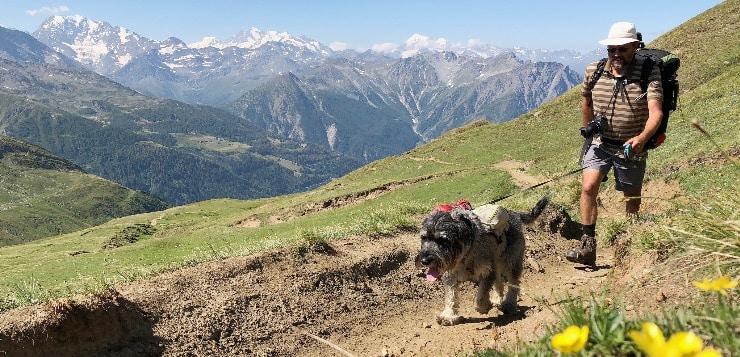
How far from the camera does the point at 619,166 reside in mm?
9039

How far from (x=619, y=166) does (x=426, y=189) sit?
2455cm

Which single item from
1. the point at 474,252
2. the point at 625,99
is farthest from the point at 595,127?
the point at 474,252

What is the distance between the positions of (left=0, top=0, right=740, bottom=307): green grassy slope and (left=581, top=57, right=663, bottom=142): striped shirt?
1.57 metres

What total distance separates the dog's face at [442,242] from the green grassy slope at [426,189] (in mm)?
2764

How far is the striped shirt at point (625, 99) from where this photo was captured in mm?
8216

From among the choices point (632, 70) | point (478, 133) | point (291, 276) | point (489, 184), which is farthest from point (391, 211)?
point (478, 133)

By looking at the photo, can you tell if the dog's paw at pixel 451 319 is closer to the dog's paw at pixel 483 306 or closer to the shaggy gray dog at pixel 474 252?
the shaggy gray dog at pixel 474 252

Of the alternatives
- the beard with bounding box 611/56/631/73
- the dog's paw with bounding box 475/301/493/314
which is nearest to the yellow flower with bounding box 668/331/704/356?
the dog's paw with bounding box 475/301/493/314

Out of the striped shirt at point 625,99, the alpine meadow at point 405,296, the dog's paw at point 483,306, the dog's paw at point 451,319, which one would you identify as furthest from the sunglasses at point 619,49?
the dog's paw at point 451,319

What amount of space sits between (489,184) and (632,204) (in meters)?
20.9

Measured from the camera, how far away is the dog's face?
6.88m

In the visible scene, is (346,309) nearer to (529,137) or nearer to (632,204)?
(632,204)

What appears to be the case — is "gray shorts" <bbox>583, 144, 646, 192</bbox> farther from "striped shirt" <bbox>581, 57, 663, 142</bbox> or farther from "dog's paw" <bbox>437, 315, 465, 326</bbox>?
"dog's paw" <bbox>437, 315, 465, 326</bbox>

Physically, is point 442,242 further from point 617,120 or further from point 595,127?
point 617,120
